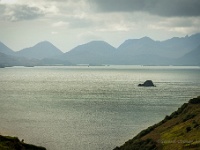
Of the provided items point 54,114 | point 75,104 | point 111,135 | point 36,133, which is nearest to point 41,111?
point 54,114

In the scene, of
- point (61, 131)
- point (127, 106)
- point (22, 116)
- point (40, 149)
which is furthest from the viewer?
point (127, 106)

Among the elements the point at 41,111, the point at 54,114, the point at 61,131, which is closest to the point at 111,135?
the point at 61,131

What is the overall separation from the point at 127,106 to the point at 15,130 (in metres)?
71.2

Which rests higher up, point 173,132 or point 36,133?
point 173,132

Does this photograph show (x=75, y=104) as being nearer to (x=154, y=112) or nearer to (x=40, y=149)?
(x=154, y=112)

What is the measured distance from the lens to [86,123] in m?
125

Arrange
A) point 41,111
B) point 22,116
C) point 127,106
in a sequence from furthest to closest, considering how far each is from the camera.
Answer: point 127,106
point 41,111
point 22,116

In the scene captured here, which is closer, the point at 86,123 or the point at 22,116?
the point at 86,123

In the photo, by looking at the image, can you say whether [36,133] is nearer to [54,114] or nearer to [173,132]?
[54,114]

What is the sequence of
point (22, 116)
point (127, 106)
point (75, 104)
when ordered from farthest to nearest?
point (75, 104)
point (127, 106)
point (22, 116)

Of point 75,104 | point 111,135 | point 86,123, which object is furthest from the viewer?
point 75,104

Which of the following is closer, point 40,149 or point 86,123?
point 40,149

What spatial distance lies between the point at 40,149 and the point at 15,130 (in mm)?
50294

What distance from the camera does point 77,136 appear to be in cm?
10469
